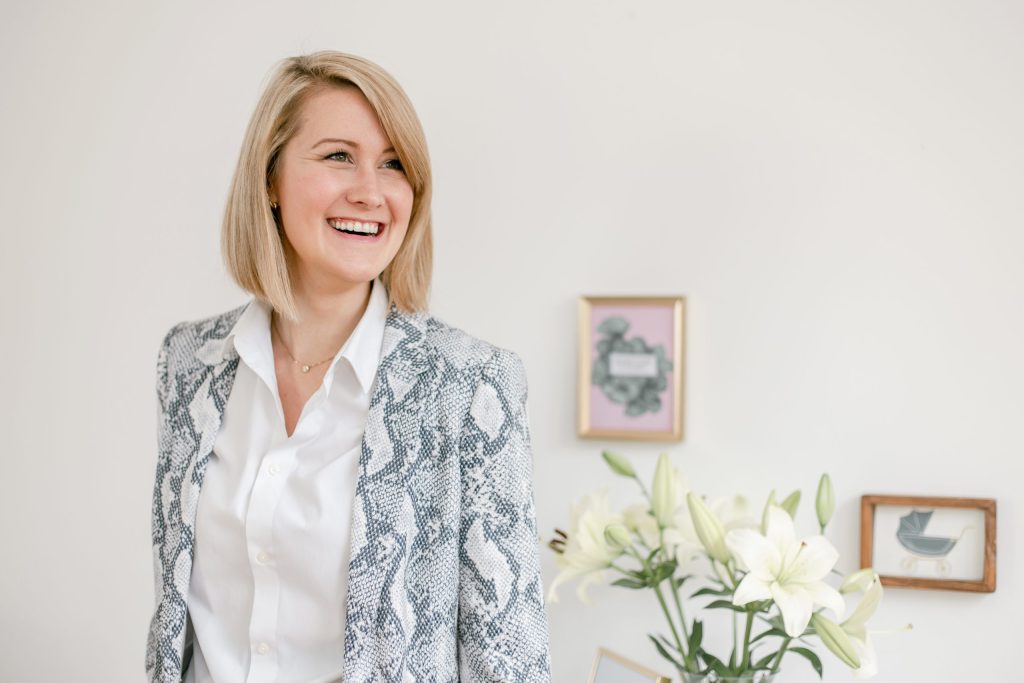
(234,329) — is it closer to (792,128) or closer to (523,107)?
(523,107)

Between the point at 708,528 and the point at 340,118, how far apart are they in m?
0.81

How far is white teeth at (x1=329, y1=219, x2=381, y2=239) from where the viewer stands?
1.41 m

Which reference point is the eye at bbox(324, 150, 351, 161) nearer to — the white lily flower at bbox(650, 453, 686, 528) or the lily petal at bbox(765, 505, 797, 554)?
the white lily flower at bbox(650, 453, 686, 528)

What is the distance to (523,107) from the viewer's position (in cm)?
193

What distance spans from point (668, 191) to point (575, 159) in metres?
0.18

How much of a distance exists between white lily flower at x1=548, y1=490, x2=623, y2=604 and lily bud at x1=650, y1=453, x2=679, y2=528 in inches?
3.5

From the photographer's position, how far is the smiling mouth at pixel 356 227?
141 cm

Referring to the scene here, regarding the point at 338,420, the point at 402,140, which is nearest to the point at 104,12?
the point at 402,140

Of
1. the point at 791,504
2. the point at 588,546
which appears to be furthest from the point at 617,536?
the point at 791,504

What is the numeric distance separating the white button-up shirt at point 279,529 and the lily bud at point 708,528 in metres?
0.53

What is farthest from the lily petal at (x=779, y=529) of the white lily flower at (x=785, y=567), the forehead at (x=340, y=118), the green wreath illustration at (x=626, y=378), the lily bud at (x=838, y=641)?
the forehead at (x=340, y=118)

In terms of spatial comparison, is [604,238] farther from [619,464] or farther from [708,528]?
[708,528]

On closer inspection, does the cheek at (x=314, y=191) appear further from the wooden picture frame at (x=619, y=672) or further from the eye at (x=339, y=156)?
the wooden picture frame at (x=619, y=672)

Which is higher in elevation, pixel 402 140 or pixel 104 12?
pixel 104 12
